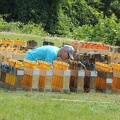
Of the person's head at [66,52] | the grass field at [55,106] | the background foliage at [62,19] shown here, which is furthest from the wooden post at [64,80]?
the background foliage at [62,19]

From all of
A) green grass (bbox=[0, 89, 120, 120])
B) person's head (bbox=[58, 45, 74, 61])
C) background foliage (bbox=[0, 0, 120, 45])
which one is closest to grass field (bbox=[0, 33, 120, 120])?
green grass (bbox=[0, 89, 120, 120])

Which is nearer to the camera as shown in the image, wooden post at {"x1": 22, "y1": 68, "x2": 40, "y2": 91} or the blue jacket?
wooden post at {"x1": 22, "y1": 68, "x2": 40, "y2": 91}

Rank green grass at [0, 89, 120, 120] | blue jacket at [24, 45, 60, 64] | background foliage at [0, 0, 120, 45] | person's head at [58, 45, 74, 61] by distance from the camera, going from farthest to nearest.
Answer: background foliage at [0, 0, 120, 45] < blue jacket at [24, 45, 60, 64] < person's head at [58, 45, 74, 61] < green grass at [0, 89, 120, 120]

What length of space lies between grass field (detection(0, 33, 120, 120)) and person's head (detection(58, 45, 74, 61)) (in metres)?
1.37

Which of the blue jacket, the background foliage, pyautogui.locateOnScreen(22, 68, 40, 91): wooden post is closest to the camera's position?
pyautogui.locateOnScreen(22, 68, 40, 91): wooden post

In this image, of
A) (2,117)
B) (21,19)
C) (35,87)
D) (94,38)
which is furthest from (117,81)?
(21,19)

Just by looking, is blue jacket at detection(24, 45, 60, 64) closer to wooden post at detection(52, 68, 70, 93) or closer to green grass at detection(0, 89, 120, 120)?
wooden post at detection(52, 68, 70, 93)

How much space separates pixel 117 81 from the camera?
482 inches

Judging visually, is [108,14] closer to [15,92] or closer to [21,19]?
[21,19]

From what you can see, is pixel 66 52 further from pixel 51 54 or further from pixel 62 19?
pixel 62 19

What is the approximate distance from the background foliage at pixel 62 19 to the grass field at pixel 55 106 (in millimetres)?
17419

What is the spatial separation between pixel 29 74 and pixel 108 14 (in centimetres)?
3394

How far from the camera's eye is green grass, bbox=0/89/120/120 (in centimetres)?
817

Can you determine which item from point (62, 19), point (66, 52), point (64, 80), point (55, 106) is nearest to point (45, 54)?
point (66, 52)
